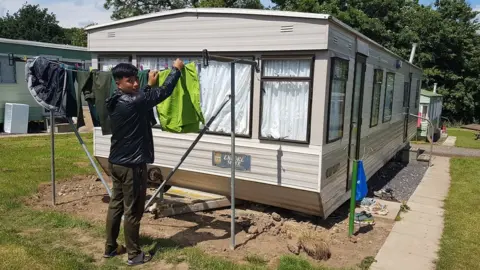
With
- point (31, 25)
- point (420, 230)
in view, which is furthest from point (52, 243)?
point (31, 25)

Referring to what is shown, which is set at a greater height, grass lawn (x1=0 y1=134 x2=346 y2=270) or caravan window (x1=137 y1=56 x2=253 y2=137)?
caravan window (x1=137 y1=56 x2=253 y2=137)

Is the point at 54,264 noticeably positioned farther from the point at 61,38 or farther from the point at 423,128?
the point at 61,38

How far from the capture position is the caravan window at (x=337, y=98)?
17.6ft

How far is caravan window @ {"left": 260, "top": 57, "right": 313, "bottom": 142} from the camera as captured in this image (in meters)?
5.28

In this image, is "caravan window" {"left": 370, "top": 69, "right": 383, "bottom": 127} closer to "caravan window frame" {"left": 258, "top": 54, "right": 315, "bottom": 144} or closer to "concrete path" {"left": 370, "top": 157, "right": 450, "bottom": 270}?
"concrete path" {"left": 370, "top": 157, "right": 450, "bottom": 270}

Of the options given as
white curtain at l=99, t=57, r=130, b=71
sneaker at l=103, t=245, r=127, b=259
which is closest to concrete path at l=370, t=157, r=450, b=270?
sneaker at l=103, t=245, r=127, b=259

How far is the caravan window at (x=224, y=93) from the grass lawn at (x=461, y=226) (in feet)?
9.47

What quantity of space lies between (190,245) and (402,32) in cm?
2287

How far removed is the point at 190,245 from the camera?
192 inches

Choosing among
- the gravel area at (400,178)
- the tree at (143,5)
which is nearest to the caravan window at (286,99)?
the gravel area at (400,178)

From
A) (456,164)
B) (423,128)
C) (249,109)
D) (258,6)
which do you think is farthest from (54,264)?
(258,6)

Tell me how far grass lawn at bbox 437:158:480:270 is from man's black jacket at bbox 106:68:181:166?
3.54 m

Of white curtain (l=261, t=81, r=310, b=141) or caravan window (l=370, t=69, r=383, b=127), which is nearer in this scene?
white curtain (l=261, t=81, r=310, b=141)

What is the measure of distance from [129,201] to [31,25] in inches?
1473
